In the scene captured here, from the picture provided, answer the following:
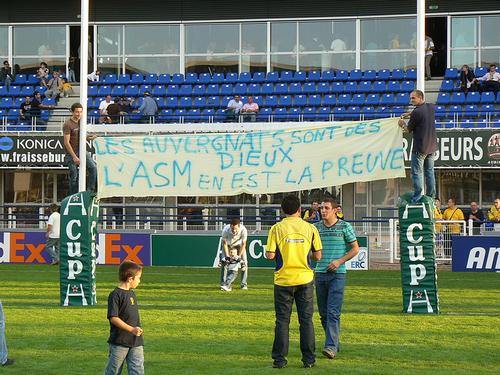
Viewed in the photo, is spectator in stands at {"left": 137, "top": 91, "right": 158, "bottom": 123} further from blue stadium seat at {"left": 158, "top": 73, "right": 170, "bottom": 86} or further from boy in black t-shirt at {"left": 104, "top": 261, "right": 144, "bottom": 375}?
boy in black t-shirt at {"left": 104, "top": 261, "right": 144, "bottom": 375}

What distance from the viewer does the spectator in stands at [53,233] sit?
26.8 m

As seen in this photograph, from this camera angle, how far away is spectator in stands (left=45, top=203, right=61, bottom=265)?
26.8 meters

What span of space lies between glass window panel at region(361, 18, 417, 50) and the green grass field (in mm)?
18593

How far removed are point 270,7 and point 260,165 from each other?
21.1m

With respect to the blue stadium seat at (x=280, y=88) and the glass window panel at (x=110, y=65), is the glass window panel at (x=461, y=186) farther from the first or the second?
the glass window panel at (x=110, y=65)

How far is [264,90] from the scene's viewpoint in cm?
3766

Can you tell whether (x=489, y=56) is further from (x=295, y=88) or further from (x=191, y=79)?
(x=191, y=79)

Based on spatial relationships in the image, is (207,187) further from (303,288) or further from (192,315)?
(303,288)

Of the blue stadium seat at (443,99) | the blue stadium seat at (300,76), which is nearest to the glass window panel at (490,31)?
the blue stadium seat at (443,99)

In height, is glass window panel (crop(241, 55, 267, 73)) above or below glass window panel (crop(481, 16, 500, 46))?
below

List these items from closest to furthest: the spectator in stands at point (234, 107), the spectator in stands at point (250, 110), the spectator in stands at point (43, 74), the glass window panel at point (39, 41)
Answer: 1. the spectator in stands at point (250, 110)
2. the spectator in stands at point (234, 107)
3. the spectator in stands at point (43, 74)
4. the glass window panel at point (39, 41)

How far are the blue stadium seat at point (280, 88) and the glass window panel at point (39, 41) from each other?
30.5 ft

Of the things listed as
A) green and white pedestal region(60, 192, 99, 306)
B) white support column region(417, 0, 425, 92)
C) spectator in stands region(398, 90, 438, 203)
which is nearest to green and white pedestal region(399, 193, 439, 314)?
spectator in stands region(398, 90, 438, 203)

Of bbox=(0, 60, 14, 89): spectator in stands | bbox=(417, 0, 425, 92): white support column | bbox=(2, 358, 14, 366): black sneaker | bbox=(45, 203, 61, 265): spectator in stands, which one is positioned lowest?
bbox=(2, 358, 14, 366): black sneaker
